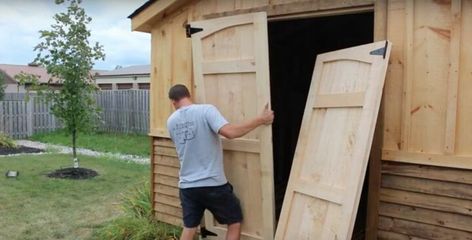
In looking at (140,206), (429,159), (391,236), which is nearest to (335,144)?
(429,159)

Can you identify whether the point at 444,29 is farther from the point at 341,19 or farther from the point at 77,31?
the point at 77,31

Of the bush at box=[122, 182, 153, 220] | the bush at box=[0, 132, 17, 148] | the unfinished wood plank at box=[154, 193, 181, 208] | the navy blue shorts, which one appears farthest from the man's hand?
the bush at box=[0, 132, 17, 148]

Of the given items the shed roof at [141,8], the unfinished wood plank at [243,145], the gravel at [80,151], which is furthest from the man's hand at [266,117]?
the gravel at [80,151]

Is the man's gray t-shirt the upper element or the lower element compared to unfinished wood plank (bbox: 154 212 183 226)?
→ upper

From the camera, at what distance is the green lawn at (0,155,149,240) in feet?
18.0

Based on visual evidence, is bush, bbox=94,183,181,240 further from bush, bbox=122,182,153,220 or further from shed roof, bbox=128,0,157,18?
shed roof, bbox=128,0,157,18

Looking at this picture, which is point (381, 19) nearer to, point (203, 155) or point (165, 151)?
point (203, 155)

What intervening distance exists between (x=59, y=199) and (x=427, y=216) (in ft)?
18.5

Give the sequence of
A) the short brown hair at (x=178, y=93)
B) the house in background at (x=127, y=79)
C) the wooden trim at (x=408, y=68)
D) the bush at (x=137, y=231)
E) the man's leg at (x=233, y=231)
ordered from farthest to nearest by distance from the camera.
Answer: the house in background at (x=127, y=79) → the bush at (x=137, y=231) → the man's leg at (x=233, y=231) → the short brown hair at (x=178, y=93) → the wooden trim at (x=408, y=68)

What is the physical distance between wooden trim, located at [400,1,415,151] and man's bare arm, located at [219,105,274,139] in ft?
3.47

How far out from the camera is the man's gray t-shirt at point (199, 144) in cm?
369

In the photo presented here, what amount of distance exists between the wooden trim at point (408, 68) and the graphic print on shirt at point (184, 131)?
167 centimetres

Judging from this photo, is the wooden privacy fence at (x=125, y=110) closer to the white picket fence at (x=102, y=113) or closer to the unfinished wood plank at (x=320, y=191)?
the white picket fence at (x=102, y=113)

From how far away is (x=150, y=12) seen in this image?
196 inches
